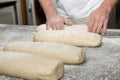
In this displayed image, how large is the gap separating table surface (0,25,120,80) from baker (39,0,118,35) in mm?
95

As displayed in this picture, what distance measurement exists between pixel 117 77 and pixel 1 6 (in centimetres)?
165

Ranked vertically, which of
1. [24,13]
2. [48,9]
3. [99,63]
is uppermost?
[48,9]

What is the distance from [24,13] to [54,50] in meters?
1.59

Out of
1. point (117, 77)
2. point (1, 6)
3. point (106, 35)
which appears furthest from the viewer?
point (1, 6)

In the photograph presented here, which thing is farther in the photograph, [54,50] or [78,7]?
[78,7]

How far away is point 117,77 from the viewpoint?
0.74 m

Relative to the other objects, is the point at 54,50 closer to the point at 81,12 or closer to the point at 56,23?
the point at 56,23

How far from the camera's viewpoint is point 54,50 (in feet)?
2.97

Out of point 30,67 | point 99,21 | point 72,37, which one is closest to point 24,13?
point 99,21

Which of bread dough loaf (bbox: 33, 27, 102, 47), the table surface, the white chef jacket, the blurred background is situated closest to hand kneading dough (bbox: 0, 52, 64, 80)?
the table surface

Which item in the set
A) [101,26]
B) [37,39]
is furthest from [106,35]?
[37,39]

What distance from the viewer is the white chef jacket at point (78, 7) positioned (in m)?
1.49

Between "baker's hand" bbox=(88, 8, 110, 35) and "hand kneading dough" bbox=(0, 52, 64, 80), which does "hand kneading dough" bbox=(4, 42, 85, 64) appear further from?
"baker's hand" bbox=(88, 8, 110, 35)

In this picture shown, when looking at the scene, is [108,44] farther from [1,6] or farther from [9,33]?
[1,6]
